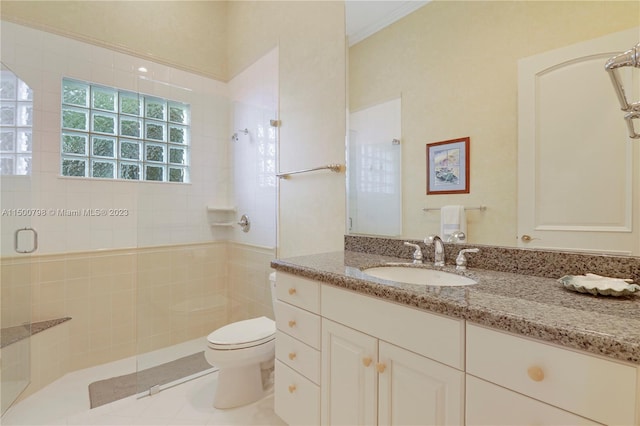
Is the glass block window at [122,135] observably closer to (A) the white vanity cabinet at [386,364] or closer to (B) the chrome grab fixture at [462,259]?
(A) the white vanity cabinet at [386,364]

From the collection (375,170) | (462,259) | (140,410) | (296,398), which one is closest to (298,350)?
(296,398)

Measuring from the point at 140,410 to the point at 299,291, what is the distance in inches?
50.1

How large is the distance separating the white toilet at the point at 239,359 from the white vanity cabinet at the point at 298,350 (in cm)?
34

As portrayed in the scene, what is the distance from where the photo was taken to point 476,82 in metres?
1.25

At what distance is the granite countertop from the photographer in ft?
1.86

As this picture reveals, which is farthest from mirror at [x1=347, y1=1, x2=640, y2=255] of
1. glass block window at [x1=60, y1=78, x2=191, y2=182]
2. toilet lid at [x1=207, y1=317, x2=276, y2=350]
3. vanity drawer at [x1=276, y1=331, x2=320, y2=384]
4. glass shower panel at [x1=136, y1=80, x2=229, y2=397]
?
glass block window at [x1=60, y1=78, x2=191, y2=182]

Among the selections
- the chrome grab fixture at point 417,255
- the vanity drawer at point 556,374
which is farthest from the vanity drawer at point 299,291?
the vanity drawer at point 556,374

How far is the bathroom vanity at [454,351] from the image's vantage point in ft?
1.90

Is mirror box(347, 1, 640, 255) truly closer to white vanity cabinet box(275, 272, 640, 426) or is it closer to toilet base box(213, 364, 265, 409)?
white vanity cabinet box(275, 272, 640, 426)

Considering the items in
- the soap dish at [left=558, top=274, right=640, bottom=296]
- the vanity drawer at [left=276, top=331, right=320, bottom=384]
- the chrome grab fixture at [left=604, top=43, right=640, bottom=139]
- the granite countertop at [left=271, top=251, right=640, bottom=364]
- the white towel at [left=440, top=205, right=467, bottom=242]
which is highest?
the chrome grab fixture at [left=604, top=43, right=640, bottom=139]

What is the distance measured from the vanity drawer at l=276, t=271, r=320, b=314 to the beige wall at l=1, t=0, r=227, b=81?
7.57 ft

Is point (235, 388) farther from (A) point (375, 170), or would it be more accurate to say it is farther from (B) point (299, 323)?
(A) point (375, 170)

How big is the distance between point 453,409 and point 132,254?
2.41 m

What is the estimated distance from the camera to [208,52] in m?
2.80
